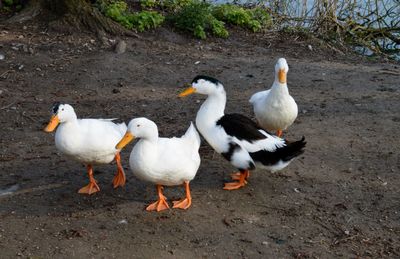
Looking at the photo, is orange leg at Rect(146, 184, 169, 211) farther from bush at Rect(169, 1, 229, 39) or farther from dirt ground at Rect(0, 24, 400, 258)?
bush at Rect(169, 1, 229, 39)

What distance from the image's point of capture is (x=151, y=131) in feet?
14.8

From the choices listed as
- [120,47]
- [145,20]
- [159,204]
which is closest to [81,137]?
[159,204]

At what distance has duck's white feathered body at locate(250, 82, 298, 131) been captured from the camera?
578 cm

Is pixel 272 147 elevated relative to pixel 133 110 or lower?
elevated

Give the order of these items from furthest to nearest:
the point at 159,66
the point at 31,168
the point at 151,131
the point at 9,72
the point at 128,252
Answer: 1. the point at 159,66
2. the point at 9,72
3. the point at 31,168
4. the point at 151,131
5. the point at 128,252

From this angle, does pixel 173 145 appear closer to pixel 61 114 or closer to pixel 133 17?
pixel 61 114

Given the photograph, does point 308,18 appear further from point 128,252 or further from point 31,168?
point 128,252

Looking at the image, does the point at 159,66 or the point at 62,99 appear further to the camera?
the point at 159,66

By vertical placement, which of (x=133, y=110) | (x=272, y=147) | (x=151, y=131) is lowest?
(x=133, y=110)

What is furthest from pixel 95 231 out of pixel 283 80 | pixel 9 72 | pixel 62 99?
pixel 9 72

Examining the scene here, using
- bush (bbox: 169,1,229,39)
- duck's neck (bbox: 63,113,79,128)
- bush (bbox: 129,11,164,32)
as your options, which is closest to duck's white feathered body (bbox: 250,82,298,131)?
duck's neck (bbox: 63,113,79,128)

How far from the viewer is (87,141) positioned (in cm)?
476

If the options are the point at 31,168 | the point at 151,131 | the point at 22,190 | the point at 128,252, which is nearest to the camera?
the point at 128,252

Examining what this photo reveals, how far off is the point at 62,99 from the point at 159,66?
1.59m
